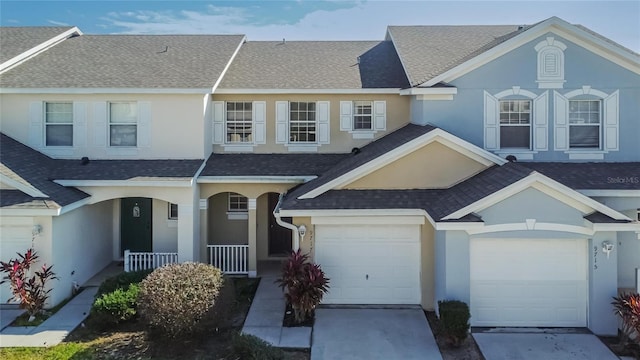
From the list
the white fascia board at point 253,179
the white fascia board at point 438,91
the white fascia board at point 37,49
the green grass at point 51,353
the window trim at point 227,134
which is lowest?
the green grass at point 51,353

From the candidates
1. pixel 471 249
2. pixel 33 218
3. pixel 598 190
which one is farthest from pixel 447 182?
pixel 33 218

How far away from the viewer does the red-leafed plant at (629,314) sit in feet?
29.2

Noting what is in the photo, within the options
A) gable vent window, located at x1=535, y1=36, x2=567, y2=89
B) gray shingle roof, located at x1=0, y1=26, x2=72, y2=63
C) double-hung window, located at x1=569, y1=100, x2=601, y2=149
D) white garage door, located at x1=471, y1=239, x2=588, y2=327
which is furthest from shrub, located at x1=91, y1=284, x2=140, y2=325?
double-hung window, located at x1=569, y1=100, x2=601, y2=149

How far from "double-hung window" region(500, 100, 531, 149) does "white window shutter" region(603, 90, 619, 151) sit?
2119 millimetres

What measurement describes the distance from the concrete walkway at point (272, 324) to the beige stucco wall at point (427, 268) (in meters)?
3.13

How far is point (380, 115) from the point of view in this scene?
15.0 metres

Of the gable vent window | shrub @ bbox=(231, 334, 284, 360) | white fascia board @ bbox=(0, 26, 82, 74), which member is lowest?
shrub @ bbox=(231, 334, 284, 360)

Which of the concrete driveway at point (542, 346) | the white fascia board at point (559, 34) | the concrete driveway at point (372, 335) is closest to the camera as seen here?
the concrete driveway at point (542, 346)

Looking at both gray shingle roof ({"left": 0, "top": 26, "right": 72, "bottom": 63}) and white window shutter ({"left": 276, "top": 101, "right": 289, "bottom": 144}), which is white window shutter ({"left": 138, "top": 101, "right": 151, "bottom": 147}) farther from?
gray shingle roof ({"left": 0, "top": 26, "right": 72, "bottom": 63})

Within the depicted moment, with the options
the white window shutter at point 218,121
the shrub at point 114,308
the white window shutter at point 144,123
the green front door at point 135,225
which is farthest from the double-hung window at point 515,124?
the green front door at point 135,225

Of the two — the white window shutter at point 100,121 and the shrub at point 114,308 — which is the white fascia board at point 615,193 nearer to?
the shrub at point 114,308

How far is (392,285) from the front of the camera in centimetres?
1144

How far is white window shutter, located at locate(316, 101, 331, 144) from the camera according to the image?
49.1ft

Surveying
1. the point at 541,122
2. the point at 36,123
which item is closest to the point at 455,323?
the point at 541,122
